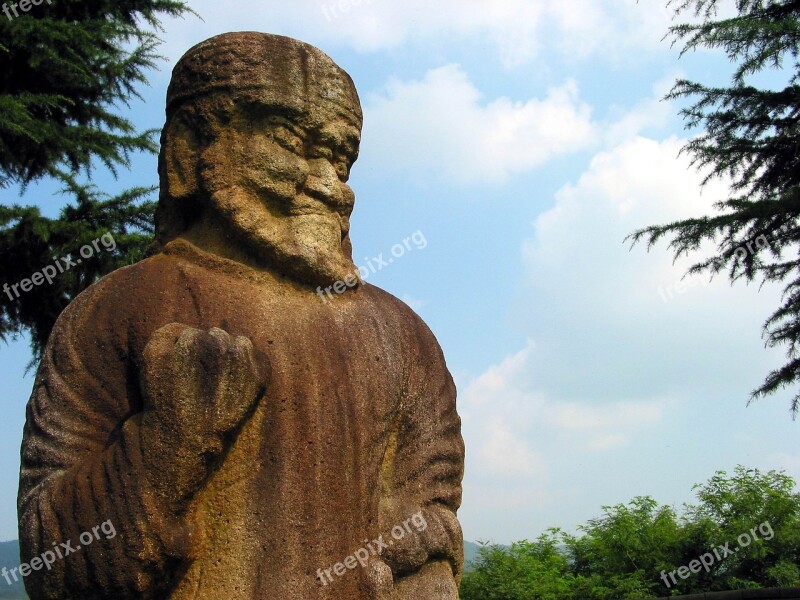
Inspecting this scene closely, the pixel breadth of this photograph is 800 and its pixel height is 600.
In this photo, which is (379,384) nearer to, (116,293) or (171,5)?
(116,293)

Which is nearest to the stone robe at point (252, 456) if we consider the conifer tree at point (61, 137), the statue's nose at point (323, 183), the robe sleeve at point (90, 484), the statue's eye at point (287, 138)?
the robe sleeve at point (90, 484)

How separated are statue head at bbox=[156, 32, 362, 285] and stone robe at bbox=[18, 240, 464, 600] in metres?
0.17

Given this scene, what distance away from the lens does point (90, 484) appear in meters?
3.12

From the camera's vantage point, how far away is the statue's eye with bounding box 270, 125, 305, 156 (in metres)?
3.80

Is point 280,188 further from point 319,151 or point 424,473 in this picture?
point 424,473

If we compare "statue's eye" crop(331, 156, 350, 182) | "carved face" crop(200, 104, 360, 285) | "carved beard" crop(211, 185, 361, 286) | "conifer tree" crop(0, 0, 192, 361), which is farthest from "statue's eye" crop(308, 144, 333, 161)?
"conifer tree" crop(0, 0, 192, 361)

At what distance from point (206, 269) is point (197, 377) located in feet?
2.33

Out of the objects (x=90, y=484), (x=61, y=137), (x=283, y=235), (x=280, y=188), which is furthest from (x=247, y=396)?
(x=61, y=137)

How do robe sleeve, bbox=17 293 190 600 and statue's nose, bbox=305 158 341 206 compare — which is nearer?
robe sleeve, bbox=17 293 190 600

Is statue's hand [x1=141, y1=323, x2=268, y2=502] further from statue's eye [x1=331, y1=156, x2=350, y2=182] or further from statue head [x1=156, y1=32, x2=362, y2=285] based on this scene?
statue's eye [x1=331, y1=156, x2=350, y2=182]

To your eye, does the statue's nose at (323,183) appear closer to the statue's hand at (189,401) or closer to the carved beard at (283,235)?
the carved beard at (283,235)

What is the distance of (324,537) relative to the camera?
3.33 m

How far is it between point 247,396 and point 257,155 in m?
1.12

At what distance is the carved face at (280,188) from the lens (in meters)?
3.70
